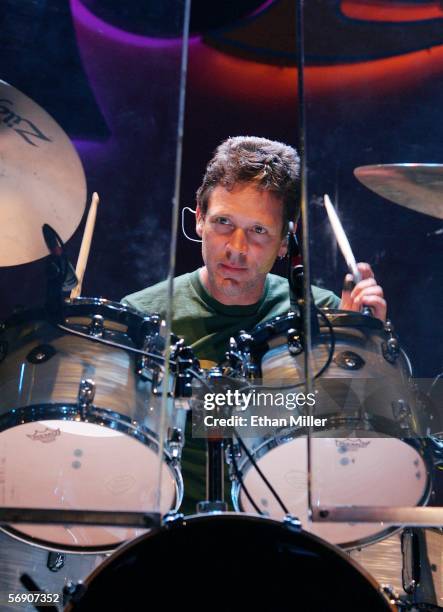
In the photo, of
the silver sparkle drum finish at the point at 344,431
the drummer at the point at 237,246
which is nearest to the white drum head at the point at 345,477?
the silver sparkle drum finish at the point at 344,431

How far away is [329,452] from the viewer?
1.39 meters

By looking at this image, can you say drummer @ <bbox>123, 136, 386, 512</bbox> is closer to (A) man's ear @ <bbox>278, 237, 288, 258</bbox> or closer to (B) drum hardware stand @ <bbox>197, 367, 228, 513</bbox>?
(A) man's ear @ <bbox>278, 237, 288, 258</bbox>

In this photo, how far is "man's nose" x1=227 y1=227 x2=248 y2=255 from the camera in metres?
1.71

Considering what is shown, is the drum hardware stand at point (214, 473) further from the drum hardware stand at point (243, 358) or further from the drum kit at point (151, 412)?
the drum hardware stand at point (243, 358)

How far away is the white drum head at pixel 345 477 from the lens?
1.39m

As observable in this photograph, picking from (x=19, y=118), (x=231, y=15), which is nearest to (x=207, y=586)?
(x=19, y=118)

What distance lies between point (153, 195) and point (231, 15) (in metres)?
0.73

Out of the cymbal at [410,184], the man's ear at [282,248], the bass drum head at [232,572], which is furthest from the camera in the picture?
the man's ear at [282,248]

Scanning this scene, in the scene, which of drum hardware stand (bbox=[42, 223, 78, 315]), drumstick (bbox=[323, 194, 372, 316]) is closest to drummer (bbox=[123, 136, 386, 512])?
drumstick (bbox=[323, 194, 372, 316])

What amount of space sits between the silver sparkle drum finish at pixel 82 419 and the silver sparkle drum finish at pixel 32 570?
218 millimetres

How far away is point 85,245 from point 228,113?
64cm

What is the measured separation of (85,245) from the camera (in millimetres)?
1567

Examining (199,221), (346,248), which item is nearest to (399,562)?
(346,248)

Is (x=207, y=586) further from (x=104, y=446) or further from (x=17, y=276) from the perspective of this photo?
(x=17, y=276)
